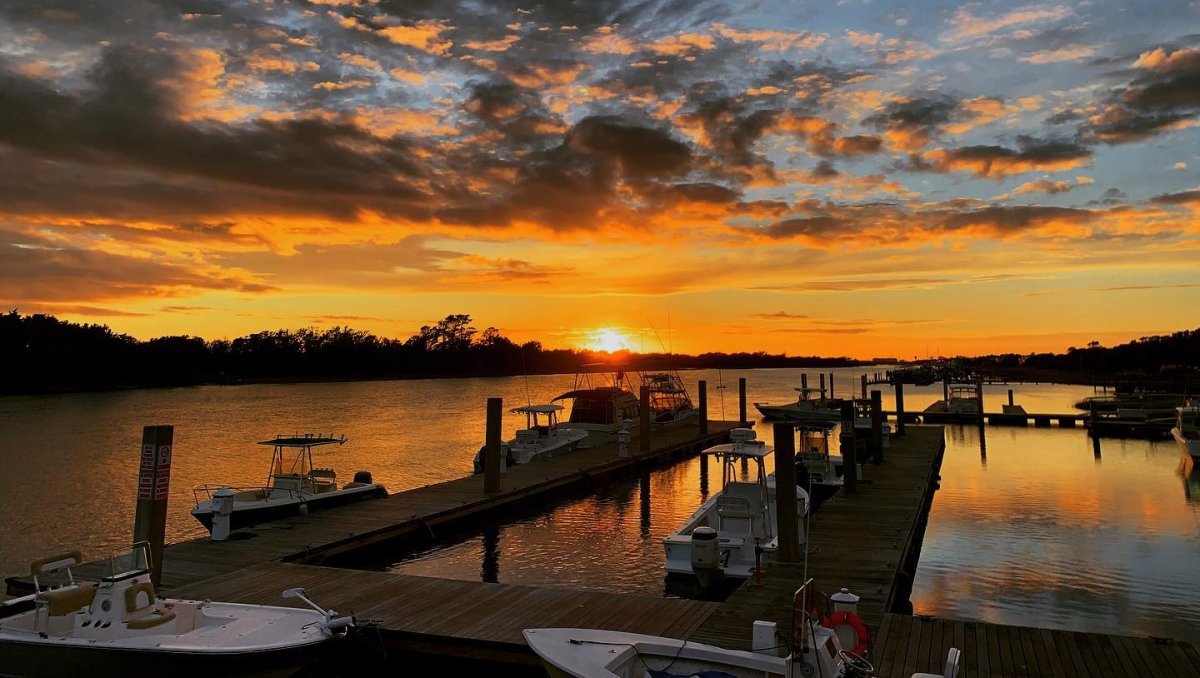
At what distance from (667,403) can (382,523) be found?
1353 inches

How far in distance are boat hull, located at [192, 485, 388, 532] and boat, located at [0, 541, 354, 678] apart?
24.8 ft

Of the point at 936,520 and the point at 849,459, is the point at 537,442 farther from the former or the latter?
the point at 936,520

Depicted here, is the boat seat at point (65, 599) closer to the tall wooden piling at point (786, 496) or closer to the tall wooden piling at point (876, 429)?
the tall wooden piling at point (786, 496)

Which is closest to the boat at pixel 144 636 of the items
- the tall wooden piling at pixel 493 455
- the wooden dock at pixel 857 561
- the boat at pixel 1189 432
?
the wooden dock at pixel 857 561

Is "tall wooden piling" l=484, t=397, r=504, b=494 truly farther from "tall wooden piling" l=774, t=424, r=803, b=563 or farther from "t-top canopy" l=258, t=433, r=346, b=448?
"tall wooden piling" l=774, t=424, r=803, b=563

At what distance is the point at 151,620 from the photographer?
9758mm

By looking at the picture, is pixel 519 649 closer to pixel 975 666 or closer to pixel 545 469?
pixel 975 666

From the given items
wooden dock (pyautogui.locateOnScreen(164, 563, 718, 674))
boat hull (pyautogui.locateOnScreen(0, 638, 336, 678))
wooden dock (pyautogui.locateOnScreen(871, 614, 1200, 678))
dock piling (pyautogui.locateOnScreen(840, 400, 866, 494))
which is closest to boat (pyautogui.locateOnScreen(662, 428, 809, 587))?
wooden dock (pyautogui.locateOnScreen(164, 563, 718, 674))

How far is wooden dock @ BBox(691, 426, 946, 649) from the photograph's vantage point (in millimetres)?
11031

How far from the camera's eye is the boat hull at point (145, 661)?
9.24 m

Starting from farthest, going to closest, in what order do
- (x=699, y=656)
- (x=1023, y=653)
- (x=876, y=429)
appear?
(x=876, y=429), (x=1023, y=653), (x=699, y=656)

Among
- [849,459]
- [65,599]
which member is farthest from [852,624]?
[849,459]

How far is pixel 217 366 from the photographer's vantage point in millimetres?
156500

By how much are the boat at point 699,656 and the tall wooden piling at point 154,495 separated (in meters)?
8.54
